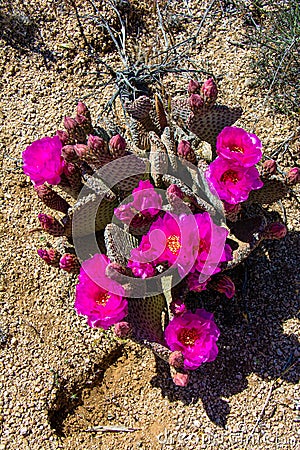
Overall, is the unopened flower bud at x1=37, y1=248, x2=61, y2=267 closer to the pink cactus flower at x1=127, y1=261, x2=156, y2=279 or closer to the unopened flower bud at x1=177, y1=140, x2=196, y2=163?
the pink cactus flower at x1=127, y1=261, x2=156, y2=279

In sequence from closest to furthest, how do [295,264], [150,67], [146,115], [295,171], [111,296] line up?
[111,296]
[295,171]
[146,115]
[295,264]
[150,67]

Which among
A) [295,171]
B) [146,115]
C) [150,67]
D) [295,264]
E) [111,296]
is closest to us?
[111,296]

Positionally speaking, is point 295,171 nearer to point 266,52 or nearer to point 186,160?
point 186,160

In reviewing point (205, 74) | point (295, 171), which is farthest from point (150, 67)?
point (295, 171)
